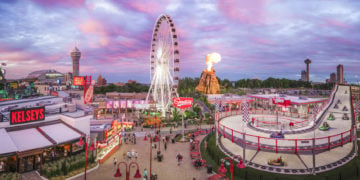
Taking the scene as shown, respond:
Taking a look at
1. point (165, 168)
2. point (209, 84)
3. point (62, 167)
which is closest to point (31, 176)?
point (62, 167)

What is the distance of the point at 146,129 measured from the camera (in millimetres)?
39219

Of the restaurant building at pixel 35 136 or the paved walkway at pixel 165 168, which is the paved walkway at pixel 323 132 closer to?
the paved walkway at pixel 165 168

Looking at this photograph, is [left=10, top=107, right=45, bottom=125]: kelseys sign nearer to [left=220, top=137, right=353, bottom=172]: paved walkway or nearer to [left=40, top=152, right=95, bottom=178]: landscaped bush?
[left=40, top=152, right=95, bottom=178]: landscaped bush

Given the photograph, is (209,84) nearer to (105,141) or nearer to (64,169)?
(105,141)

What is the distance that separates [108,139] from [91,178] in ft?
21.5

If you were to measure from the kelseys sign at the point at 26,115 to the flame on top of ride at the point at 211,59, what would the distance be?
75953 millimetres

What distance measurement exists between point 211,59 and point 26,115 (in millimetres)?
78119

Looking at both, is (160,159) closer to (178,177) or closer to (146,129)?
(178,177)

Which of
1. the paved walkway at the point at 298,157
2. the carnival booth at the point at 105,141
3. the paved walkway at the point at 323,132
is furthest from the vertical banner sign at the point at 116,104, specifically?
the paved walkway at the point at 298,157

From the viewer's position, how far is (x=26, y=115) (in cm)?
→ 2047

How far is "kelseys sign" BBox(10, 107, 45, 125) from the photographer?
64.3ft

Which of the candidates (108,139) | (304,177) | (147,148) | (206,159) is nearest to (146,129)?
(147,148)

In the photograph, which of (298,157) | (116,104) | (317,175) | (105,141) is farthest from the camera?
(116,104)

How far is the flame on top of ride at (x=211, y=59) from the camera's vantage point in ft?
298
